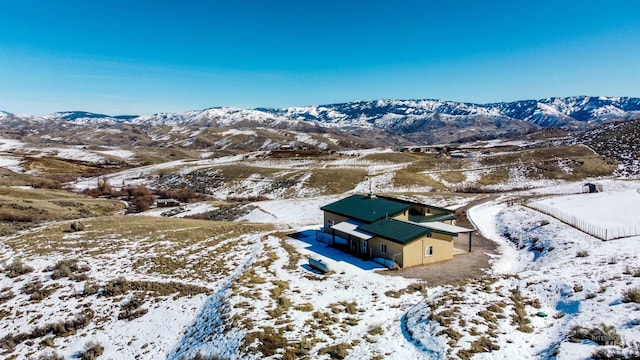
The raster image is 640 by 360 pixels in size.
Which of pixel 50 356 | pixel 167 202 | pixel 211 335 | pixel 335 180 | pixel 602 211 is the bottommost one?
pixel 167 202

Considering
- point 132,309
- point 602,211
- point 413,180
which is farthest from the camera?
point 413,180

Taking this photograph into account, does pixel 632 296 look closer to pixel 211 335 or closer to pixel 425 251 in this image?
pixel 425 251

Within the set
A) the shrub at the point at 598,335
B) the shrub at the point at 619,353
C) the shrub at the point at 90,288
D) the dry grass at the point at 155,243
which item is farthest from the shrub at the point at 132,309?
the shrub at the point at 619,353

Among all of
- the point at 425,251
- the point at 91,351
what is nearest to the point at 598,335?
the point at 425,251

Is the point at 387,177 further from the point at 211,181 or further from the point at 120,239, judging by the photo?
the point at 120,239

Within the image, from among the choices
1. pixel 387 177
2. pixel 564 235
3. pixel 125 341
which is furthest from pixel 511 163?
pixel 125 341

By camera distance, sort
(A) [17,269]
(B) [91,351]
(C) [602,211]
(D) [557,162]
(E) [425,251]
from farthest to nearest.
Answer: (D) [557,162]
(C) [602,211]
(E) [425,251]
(A) [17,269]
(B) [91,351]

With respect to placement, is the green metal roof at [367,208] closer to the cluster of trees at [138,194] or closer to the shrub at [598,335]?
the shrub at [598,335]
